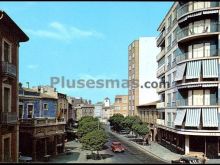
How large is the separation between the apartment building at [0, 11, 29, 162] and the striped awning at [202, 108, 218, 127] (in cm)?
2218

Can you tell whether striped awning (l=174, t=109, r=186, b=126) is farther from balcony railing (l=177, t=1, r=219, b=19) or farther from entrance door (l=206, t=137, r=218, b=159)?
balcony railing (l=177, t=1, r=219, b=19)

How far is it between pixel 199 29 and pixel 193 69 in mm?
4948

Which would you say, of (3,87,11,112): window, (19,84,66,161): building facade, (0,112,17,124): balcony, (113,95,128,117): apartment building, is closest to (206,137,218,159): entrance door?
(19,84,66,161): building facade

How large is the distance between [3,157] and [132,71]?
8859 centimetres

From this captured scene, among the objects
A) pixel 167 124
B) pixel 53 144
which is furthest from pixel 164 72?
pixel 53 144

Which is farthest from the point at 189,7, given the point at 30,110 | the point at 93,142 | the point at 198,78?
the point at 30,110

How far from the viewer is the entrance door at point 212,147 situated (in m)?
43.7

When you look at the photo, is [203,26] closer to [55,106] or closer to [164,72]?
[164,72]

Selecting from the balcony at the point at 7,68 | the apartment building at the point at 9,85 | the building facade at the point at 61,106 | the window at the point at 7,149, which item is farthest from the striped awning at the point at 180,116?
the building facade at the point at 61,106

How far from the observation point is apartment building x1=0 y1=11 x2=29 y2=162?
2756 cm

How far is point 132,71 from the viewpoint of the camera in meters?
114

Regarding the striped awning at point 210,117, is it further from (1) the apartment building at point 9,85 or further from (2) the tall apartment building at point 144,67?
(2) the tall apartment building at point 144,67

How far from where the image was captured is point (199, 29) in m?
44.0

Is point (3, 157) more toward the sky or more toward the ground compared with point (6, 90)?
more toward the ground
